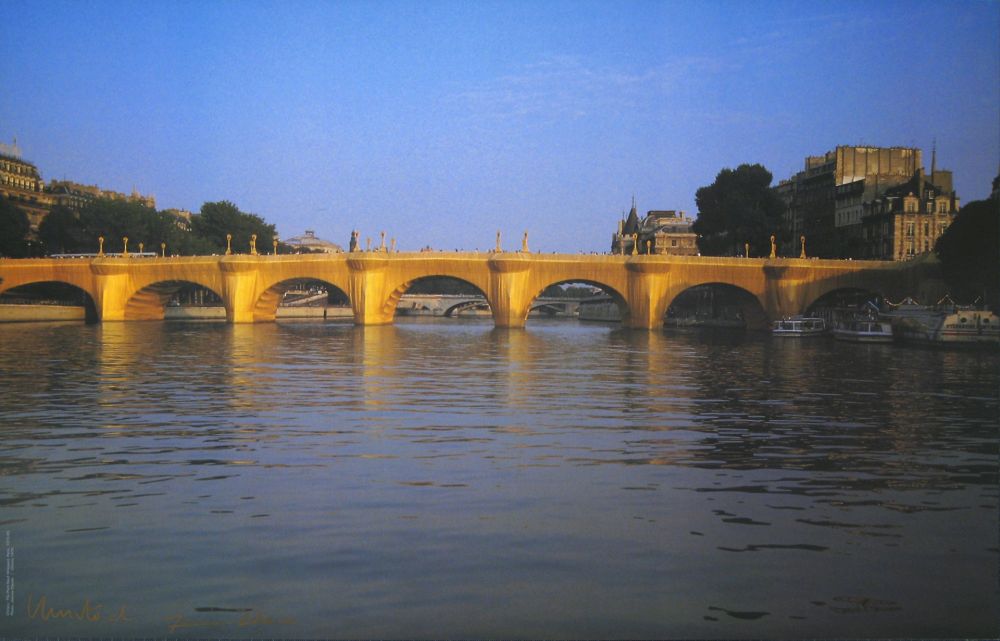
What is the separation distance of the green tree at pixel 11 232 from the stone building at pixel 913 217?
311 ft

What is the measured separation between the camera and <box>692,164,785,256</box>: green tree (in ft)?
319

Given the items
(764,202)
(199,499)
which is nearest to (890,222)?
(764,202)

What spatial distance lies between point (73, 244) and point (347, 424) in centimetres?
10688

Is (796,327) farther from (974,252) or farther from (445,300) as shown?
(445,300)

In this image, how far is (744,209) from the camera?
318 feet

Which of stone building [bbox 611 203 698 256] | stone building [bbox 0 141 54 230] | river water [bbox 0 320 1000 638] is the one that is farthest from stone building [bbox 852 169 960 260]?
stone building [bbox 0 141 54 230]

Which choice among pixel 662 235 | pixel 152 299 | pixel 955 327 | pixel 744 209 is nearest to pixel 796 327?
pixel 955 327

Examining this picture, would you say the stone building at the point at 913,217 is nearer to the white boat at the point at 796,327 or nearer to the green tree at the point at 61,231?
the white boat at the point at 796,327

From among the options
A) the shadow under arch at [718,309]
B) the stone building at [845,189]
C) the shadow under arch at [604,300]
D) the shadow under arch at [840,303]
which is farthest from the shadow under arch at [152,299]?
the stone building at [845,189]

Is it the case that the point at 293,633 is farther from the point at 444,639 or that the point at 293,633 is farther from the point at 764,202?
the point at 764,202

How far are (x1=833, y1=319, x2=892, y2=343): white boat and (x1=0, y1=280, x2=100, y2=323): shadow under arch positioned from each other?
7140cm

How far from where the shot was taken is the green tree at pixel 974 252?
199 ft

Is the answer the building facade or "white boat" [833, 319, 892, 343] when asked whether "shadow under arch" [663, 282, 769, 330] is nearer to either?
"white boat" [833, 319, 892, 343]

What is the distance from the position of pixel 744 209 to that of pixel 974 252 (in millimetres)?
34874
